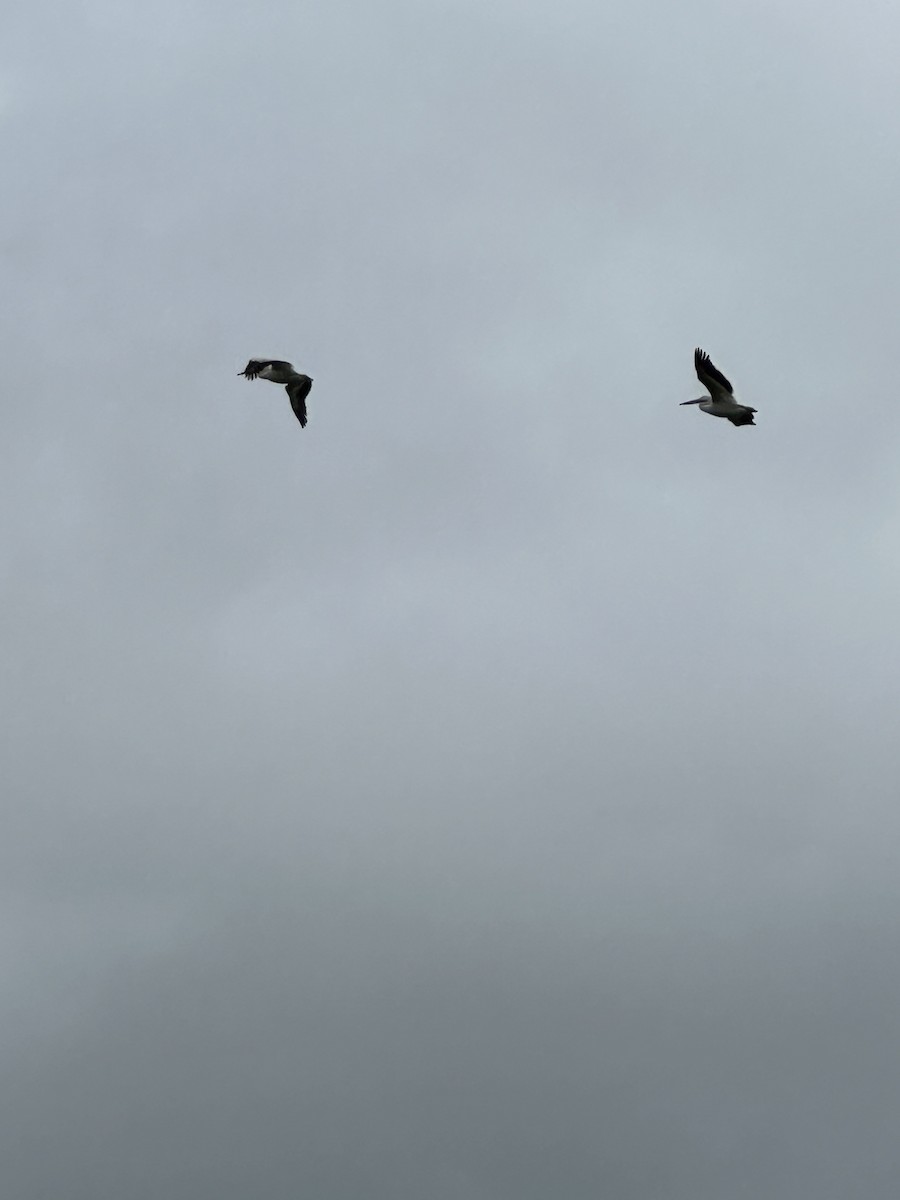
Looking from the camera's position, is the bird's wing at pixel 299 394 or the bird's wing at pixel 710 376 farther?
the bird's wing at pixel 299 394

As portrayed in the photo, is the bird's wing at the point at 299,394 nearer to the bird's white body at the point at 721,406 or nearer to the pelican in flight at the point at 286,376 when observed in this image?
the pelican in flight at the point at 286,376

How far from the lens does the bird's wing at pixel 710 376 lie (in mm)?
85812

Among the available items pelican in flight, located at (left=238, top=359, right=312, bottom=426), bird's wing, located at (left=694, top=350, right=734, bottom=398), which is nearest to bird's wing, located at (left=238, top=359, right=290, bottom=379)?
pelican in flight, located at (left=238, top=359, right=312, bottom=426)

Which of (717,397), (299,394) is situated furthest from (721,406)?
(299,394)

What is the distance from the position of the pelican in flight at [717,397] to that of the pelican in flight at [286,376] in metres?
18.1

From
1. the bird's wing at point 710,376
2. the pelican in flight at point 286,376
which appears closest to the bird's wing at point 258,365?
the pelican in flight at point 286,376

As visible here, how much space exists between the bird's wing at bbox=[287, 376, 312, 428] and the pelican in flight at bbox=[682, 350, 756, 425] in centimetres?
1852

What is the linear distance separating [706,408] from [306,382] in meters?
19.2

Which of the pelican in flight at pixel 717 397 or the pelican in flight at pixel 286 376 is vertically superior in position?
the pelican in flight at pixel 286 376

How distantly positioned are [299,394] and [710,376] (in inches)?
778

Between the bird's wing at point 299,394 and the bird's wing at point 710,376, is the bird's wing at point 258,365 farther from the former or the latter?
the bird's wing at point 710,376

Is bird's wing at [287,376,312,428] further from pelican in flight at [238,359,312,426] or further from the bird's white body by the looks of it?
the bird's white body

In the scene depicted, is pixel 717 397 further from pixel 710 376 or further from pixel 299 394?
pixel 299 394

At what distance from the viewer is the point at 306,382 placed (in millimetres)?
93250
